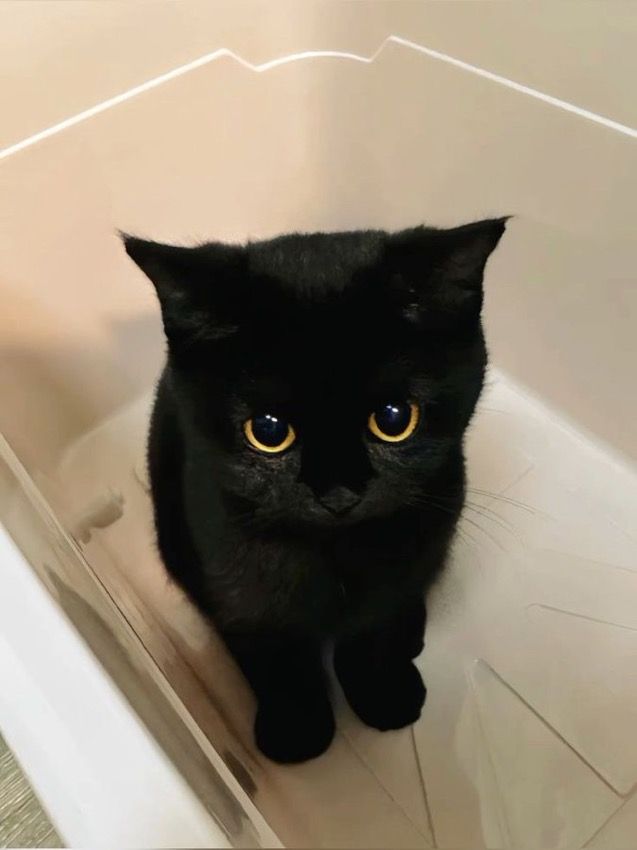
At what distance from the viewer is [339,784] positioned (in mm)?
773

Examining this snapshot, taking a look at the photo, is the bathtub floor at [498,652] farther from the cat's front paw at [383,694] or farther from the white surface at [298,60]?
the white surface at [298,60]

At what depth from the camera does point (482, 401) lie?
1.03 meters

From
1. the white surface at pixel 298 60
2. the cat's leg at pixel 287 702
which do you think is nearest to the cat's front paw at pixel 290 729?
the cat's leg at pixel 287 702

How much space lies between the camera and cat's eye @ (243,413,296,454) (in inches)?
22.2

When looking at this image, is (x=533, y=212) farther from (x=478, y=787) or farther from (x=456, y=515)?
(x=478, y=787)

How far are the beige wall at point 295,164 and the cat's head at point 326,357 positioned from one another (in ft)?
1.32

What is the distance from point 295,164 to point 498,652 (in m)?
0.75

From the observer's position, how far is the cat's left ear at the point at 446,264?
1.67 ft

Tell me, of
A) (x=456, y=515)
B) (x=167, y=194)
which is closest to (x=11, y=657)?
(x=456, y=515)

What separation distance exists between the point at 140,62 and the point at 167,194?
0.54ft

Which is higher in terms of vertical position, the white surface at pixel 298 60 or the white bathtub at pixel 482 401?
the white surface at pixel 298 60

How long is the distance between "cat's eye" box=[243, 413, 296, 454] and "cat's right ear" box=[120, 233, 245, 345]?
66 mm

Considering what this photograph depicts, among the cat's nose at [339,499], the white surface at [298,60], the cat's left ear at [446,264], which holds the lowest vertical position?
the cat's nose at [339,499]

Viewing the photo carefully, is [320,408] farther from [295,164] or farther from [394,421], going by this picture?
[295,164]
